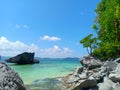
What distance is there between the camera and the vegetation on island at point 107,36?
34.6m

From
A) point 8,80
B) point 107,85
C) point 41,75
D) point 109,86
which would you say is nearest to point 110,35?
point 41,75

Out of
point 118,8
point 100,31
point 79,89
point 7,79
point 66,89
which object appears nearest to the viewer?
point 7,79

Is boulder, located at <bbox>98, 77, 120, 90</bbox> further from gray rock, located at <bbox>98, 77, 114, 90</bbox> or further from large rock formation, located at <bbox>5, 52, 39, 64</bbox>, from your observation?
large rock formation, located at <bbox>5, 52, 39, 64</bbox>

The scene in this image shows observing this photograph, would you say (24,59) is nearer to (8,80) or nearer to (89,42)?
(89,42)

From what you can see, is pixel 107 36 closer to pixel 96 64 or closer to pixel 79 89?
pixel 96 64

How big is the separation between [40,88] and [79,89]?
4082 mm

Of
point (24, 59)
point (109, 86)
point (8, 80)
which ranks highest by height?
point (24, 59)

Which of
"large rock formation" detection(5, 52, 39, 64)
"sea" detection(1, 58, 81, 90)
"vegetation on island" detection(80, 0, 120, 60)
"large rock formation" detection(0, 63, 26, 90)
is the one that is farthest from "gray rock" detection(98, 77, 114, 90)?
"large rock formation" detection(5, 52, 39, 64)

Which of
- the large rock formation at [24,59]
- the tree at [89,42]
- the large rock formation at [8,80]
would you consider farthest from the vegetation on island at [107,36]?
the large rock formation at [24,59]

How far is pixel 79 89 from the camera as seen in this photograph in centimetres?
1513

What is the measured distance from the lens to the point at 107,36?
3741 cm

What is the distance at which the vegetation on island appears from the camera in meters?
34.6

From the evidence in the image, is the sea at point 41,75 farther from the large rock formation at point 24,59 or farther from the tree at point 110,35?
the large rock formation at point 24,59

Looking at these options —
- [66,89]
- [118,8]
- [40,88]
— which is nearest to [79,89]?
[66,89]
